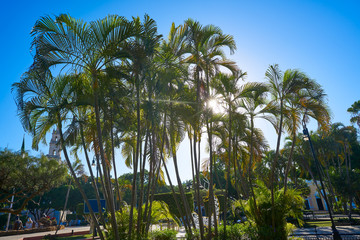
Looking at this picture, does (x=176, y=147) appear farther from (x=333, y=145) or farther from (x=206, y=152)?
(x=333, y=145)

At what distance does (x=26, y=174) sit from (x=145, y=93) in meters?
13.9

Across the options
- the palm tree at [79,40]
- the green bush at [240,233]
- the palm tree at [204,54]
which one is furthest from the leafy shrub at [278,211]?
the palm tree at [79,40]

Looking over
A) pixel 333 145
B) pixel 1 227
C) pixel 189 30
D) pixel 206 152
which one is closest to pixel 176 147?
pixel 206 152

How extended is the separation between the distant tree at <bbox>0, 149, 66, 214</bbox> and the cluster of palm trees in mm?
10151

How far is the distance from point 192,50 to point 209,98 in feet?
6.15

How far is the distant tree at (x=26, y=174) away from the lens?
15.9 m

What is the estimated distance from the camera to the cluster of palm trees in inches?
244

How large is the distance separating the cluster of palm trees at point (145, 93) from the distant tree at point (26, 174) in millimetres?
10151

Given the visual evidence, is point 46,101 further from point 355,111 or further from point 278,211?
point 355,111

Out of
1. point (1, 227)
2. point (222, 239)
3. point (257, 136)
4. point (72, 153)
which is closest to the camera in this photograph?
point (222, 239)

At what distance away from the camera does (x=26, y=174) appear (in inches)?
675

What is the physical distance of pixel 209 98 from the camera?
8930 millimetres

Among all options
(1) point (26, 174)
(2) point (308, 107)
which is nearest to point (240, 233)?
(2) point (308, 107)

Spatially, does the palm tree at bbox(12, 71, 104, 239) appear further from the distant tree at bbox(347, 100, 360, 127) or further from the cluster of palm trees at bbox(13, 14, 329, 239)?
the distant tree at bbox(347, 100, 360, 127)
